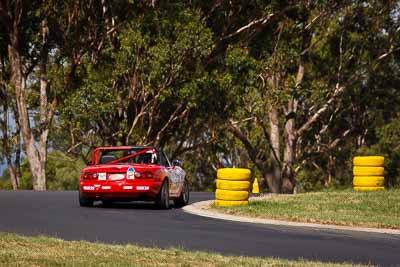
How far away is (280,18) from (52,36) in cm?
1051

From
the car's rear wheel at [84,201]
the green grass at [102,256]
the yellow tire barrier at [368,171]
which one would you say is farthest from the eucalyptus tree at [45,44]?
the green grass at [102,256]

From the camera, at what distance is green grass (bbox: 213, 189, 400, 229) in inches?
666

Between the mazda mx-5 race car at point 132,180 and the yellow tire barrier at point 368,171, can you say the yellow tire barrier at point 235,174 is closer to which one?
the mazda mx-5 race car at point 132,180

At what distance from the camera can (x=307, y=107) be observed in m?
48.2

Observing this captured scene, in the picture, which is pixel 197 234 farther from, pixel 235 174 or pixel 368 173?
pixel 368 173

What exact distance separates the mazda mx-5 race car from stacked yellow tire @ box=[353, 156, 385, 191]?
6.82 metres

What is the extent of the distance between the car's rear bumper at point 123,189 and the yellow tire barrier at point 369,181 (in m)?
7.97

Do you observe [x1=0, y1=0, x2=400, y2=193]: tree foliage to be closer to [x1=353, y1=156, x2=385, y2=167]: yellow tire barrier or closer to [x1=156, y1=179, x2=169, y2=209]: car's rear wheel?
[x1=353, y1=156, x2=385, y2=167]: yellow tire barrier

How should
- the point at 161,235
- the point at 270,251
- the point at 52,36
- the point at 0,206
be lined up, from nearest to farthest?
1. the point at 270,251
2. the point at 161,235
3. the point at 0,206
4. the point at 52,36

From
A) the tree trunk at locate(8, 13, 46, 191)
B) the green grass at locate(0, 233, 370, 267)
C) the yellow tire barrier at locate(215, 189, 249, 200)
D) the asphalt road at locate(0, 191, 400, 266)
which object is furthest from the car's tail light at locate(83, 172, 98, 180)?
the tree trunk at locate(8, 13, 46, 191)

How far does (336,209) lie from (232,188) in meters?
2.35

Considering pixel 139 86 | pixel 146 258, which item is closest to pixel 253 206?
pixel 146 258

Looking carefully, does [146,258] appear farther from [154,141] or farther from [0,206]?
[154,141]

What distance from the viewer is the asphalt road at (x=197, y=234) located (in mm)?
11891
